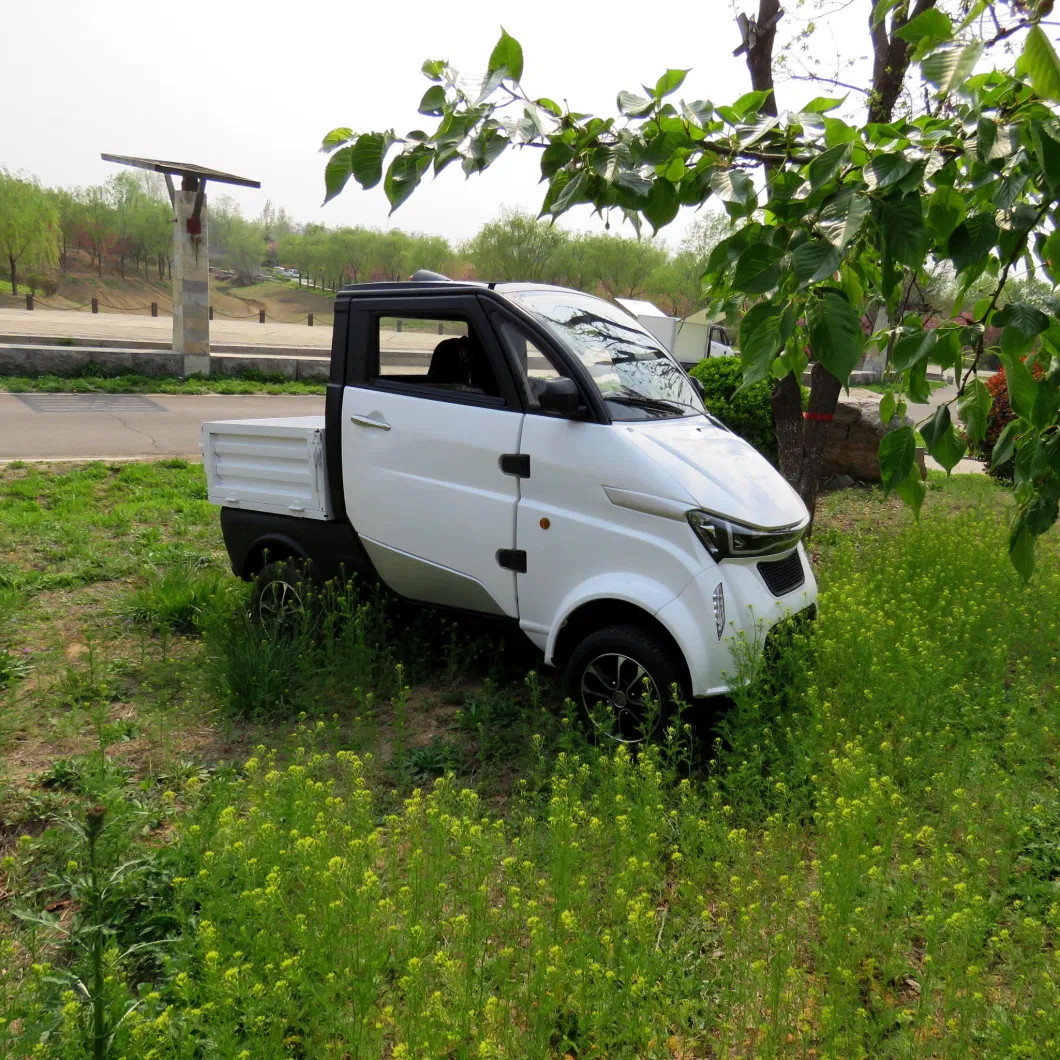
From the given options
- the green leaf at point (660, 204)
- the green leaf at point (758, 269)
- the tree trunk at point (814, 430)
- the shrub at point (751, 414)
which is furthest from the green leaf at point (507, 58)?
the shrub at point (751, 414)

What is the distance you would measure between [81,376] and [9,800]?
13316 mm

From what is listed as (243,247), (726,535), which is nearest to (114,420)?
(726,535)

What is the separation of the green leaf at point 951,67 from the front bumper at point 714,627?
2803 mm

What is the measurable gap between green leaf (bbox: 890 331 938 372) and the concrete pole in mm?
16847

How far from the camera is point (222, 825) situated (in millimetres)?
3271

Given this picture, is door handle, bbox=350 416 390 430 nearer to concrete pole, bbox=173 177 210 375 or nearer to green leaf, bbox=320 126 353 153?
green leaf, bbox=320 126 353 153

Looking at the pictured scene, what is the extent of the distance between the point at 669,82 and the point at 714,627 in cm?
265

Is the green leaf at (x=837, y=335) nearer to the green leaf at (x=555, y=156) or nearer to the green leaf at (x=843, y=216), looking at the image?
the green leaf at (x=843, y=216)

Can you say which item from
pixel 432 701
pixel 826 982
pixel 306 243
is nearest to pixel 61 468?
pixel 432 701

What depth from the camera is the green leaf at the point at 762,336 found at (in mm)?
1583

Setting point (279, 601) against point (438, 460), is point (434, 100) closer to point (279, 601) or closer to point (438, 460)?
point (438, 460)

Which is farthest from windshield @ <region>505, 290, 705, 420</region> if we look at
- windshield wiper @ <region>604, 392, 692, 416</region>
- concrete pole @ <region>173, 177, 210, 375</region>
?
concrete pole @ <region>173, 177, 210, 375</region>

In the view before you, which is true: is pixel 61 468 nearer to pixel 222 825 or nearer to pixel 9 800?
pixel 9 800

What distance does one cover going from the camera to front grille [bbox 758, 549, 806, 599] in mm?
4457
